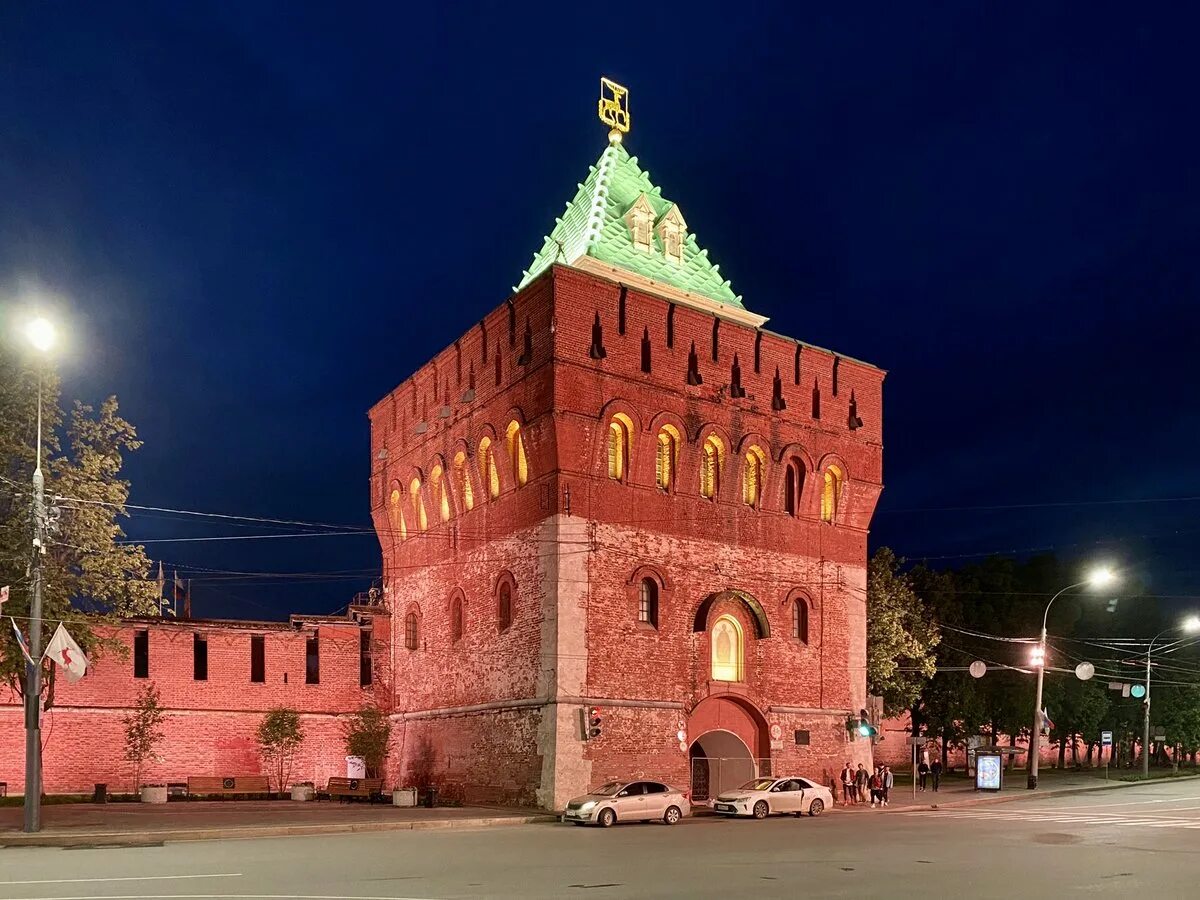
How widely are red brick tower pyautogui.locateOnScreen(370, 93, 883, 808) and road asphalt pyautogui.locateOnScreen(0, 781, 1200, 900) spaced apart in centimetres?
714

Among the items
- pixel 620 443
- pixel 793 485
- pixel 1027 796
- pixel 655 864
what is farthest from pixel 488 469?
pixel 1027 796

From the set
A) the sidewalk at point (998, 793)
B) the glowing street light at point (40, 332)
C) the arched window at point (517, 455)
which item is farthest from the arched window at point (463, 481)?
the glowing street light at point (40, 332)

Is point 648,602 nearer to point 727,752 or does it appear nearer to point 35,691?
point 727,752

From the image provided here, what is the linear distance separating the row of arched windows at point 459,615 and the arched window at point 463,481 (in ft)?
10.3

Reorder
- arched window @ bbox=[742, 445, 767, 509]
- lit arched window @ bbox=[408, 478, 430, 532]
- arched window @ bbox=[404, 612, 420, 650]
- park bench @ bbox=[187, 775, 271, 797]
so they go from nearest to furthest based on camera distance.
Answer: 1. arched window @ bbox=[742, 445, 767, 509]
2. park bench @ bbox=[187, 775, 271, 797]
3. lit arched window @ bbox=[408, 478, 430, 532]
4. arched window @ bbox=[404, 612, 420, 650]

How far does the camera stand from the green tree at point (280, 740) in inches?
1631

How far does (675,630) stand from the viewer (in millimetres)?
35531

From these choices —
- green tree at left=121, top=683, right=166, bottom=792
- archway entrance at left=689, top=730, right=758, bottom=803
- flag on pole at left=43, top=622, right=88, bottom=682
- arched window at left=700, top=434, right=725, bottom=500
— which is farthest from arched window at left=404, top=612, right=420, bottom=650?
flag on pole at left=43, top=622, right=88, bottom=682

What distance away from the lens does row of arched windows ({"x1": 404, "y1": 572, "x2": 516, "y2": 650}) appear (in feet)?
119

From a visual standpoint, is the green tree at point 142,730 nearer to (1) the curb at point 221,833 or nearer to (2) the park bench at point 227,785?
(2) the park bench at point 227,785

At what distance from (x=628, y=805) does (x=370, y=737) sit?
16.7m

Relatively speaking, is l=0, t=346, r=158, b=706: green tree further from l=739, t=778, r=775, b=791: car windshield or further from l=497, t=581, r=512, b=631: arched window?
l=739, t=778, r=775, b=791: car windshield

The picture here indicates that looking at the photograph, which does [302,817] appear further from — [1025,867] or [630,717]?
[1025,867]

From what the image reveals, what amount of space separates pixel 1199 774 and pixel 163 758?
161 feet
